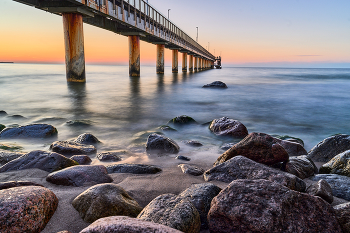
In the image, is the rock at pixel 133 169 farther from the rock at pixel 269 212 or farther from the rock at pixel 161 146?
the rock at pixel 269 212

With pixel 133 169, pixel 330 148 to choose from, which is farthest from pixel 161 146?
pixel 330 148

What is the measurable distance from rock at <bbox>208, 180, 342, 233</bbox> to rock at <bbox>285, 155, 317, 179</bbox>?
1133mm

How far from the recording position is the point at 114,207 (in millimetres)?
1849

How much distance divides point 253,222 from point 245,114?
7.26 meters

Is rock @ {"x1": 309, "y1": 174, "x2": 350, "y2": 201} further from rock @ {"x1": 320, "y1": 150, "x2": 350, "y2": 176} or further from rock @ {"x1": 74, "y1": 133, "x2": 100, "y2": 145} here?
rock @ {"x1": 74, "y1": 133, "x2": 100, "y2": 145}

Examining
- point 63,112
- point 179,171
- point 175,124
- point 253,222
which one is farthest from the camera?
point 63,112

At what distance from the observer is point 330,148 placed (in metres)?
3.79

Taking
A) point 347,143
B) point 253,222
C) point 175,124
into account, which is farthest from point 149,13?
point 253,222

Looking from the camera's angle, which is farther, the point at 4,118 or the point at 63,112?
the point at 63,112

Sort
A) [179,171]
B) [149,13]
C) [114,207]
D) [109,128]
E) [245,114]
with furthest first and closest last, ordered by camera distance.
A: [149,13], [245,114], [109,128], [179,171], [114,207]

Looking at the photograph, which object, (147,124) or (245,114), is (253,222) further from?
(245,114)

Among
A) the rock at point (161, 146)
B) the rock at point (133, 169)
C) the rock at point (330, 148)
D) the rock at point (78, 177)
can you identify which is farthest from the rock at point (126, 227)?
the rock at point (330, 148)

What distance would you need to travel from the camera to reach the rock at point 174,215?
1586 millimetres

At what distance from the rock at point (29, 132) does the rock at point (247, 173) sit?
143 inches
